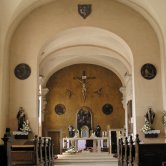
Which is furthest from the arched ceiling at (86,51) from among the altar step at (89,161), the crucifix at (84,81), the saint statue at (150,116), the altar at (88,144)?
the altar step at (89,161)

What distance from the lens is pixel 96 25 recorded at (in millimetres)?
16703

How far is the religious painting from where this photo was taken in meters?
25.8

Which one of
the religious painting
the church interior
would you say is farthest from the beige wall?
the religious painting

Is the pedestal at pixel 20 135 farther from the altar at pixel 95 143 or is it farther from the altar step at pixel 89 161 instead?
the altar at pixel 95 143

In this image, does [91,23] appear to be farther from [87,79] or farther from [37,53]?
[87,79]

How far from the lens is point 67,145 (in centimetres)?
2541

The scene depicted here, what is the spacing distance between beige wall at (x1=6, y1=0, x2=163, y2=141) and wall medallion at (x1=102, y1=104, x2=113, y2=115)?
9.56 metres

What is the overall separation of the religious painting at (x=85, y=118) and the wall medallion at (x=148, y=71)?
9.86 metres

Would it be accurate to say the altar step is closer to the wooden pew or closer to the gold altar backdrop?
the gold altar backdrop

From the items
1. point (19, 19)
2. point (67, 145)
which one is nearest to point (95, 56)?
point (67, 145)

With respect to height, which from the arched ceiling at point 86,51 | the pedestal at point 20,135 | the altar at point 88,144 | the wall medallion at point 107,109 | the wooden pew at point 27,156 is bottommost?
the altar at point 88,144

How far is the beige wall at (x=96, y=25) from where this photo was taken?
1648 centimetres

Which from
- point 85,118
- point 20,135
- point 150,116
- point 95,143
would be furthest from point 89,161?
point 85,118

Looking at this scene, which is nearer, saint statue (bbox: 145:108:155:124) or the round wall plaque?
saint statue (bbox: 145:108:155:124)
